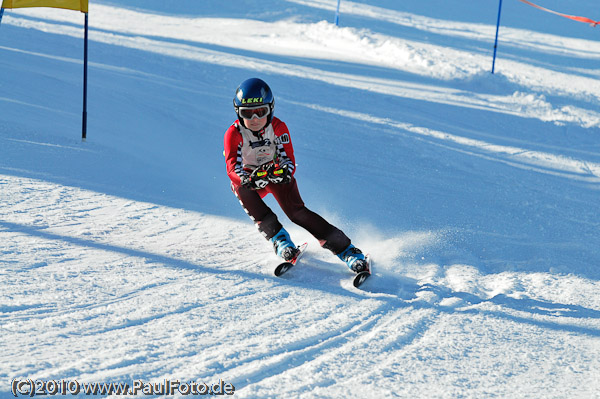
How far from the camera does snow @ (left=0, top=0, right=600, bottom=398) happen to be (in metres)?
3.29

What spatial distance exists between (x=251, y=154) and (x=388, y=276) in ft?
4.74

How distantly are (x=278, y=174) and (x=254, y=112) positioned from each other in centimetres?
52

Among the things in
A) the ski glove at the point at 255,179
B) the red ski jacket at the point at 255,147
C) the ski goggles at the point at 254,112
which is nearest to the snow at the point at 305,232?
the ski glove at the point at 255,179

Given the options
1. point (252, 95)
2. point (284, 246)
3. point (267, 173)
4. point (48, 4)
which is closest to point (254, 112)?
point (252, 95)

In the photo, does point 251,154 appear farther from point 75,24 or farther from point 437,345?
point 75,24

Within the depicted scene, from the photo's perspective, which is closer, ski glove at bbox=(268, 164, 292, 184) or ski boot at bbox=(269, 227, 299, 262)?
ski boot at bbox=(269, 227, 299, 262)

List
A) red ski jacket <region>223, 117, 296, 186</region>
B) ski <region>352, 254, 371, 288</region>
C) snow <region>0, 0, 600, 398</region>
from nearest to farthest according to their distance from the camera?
snow <region>0, 0, 600, 398</region> < ski <region>352, 254, 371, 288</region> < red ski jacket <region>223, 117, 296, 186</region>

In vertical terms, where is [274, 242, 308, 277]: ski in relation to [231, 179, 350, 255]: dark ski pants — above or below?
below

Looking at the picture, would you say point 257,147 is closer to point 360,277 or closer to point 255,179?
point 255,179

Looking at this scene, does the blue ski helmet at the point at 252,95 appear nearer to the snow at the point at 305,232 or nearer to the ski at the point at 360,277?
the snow at the point at 305,232

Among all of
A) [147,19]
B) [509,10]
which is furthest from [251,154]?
[509,10]

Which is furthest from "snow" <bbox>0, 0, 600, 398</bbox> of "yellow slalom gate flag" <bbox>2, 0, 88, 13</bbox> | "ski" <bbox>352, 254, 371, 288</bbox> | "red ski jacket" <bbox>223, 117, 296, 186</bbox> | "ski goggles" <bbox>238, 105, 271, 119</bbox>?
"yellow slalom gate flag" <bbox>2, 0, 88, 13</bbox>

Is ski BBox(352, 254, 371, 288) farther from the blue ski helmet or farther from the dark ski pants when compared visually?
the blue ski helmet

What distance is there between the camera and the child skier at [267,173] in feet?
15.5
